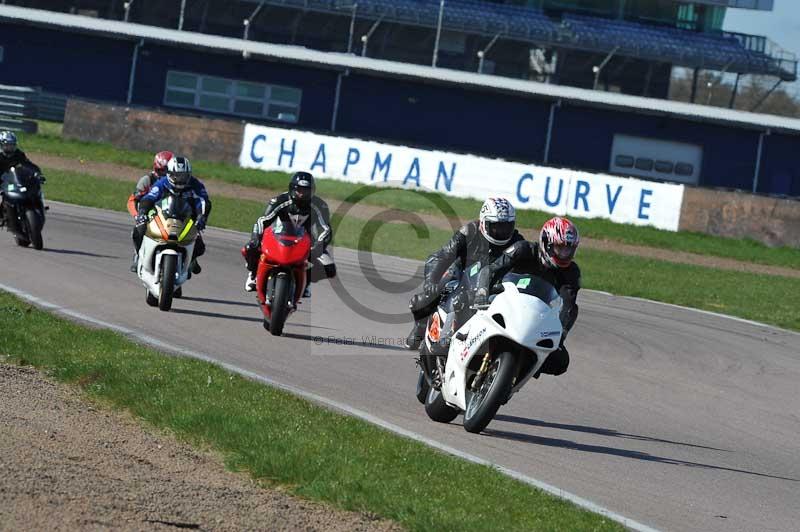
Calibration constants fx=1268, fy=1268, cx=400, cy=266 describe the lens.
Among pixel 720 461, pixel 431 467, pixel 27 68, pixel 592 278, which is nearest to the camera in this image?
pixel 431 467

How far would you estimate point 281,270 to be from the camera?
1230cm

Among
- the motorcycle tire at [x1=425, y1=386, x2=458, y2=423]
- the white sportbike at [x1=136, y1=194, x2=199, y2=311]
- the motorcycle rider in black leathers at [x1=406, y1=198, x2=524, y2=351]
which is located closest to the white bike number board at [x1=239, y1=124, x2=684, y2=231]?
the white sportbike at [x1=136, y1=194, x2=199, y2=311]

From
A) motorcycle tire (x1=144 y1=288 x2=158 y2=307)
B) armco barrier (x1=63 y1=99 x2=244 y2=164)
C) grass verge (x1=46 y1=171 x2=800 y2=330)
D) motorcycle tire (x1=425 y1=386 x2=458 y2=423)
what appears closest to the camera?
motorcycle tire (x1=425 y1=386 x2=458 y2=423)

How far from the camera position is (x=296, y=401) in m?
8.88

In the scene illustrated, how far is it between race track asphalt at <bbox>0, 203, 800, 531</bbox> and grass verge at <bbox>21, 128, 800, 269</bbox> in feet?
29.7

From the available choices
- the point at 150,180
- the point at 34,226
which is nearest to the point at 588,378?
the point at 150,180

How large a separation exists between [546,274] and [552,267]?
0.22 feet

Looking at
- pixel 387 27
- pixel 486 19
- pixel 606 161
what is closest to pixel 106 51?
pixel 387 27

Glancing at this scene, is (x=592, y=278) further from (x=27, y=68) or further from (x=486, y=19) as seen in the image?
(x=27, y=68)

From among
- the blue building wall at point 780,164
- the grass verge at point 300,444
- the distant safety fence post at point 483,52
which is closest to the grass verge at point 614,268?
the grass verge at point 300,444

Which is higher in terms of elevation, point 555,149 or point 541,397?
point 555,149

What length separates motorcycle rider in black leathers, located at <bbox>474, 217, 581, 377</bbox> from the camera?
852 cm

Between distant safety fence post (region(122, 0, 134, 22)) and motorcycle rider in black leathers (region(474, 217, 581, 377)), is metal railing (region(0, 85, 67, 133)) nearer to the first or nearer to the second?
distant safety fence post (region(122, 0, 134, 22))

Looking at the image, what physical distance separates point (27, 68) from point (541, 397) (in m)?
38.6
